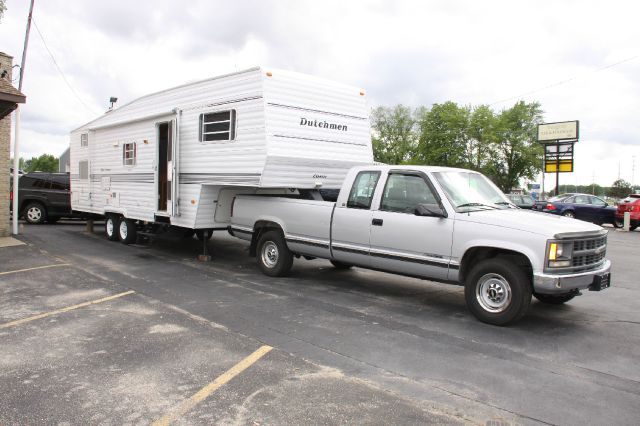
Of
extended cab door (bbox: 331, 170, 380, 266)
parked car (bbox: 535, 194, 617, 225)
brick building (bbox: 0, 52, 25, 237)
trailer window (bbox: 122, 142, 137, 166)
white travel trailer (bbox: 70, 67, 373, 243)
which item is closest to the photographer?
extended cab door (bbox: 331, 170, 380, 266)

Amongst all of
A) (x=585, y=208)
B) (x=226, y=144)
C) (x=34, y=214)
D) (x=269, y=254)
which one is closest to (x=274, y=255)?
(x=269, y=254)

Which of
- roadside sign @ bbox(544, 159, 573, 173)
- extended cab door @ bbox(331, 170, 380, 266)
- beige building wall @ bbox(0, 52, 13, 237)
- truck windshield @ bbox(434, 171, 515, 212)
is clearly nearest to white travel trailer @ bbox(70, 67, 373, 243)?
extended cab door @ bbox(331, 170, 380, 266)

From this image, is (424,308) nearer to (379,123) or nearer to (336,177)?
(336,177)

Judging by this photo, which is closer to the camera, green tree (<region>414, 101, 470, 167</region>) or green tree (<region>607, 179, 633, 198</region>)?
green tree (<region>414, 101, 470, 167</region>)

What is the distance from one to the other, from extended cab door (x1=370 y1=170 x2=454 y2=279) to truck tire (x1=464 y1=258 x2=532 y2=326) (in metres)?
0.42

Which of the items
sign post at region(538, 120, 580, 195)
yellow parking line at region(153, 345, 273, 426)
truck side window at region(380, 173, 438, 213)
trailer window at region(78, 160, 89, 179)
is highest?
sign post at region(538, 120, 580, 195)

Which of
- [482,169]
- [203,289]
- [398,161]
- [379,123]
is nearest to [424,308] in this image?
[203,289]

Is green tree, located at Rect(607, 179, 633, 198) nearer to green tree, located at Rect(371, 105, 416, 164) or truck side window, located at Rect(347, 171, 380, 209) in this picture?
green tree, located at Rect(371, 105, 416, 164)

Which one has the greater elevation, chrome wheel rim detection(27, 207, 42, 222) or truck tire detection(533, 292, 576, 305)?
chrome wheel rim detection(27, 207, 42, 222)

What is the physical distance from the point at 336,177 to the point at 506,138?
55.4m

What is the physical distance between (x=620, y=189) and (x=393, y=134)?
36669 millimetres

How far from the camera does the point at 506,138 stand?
196 feet

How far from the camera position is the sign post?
35.3m

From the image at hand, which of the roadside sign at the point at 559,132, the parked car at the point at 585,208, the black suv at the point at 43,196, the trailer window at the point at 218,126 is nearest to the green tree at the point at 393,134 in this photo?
the roadside sign at the point at 559,132
